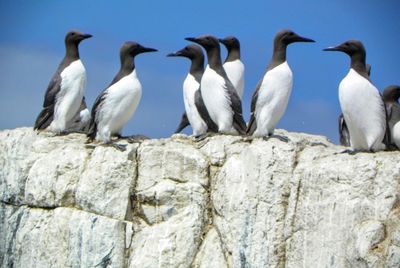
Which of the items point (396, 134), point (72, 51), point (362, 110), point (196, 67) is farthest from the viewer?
point (72, 51)

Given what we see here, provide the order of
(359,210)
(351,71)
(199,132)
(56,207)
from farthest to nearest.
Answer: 1. (199,132)
2. (56,207)
3. (351,71)
4. (359,210)

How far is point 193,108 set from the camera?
19.2 m

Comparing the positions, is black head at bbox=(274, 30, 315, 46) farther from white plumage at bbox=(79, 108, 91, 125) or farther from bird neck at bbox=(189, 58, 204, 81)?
white plumage at bbox=(79, 108, 91, 125)

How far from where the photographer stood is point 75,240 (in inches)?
680

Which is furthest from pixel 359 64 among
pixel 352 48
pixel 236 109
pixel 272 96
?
pixel 236 109

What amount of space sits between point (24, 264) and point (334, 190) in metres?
5.65

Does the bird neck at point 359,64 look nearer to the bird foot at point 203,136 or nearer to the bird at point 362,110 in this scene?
the bird at point 362,110

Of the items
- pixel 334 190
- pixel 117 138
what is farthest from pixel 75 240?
pixel 334 190

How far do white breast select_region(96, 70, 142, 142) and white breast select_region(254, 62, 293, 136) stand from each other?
7.43 feet

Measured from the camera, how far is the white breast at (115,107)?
1833 cm

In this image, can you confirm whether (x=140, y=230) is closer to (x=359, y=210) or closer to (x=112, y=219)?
(x=112, y=219)

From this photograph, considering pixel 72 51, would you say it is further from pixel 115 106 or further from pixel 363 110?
pixel 363 110

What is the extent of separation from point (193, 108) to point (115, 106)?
1623 millimetres

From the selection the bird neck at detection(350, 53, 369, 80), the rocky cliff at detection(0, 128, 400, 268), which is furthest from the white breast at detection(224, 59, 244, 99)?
the bird neck at detection(350, 53, 369, 80)
